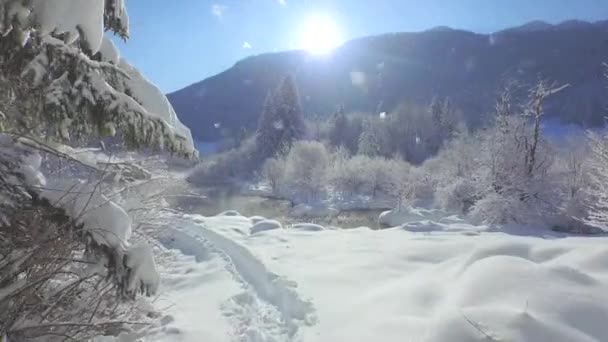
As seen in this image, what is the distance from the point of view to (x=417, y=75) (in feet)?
538

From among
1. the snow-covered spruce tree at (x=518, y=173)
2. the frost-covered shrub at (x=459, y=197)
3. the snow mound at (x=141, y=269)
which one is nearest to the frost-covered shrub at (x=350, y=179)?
the frost-covered shrub at (x=459, y=197)

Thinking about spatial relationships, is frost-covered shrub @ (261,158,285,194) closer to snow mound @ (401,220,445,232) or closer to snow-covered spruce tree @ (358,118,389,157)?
snow-covered spruce tree @ (358,118,389,157)

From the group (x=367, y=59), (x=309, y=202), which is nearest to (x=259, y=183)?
(x=309, y=202)

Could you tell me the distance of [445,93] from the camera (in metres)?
144

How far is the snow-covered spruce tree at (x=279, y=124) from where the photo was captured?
58.7 metres

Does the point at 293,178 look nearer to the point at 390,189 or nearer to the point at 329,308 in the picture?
the point at 390,189

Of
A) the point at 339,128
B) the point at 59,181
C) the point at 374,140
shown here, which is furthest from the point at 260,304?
the point at 339,128

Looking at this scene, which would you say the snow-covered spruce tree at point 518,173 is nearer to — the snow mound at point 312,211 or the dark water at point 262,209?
the dark water at point 262,209

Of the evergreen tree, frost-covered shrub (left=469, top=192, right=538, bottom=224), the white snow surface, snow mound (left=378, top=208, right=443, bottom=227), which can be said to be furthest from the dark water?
the evergreen tree

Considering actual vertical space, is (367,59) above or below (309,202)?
above

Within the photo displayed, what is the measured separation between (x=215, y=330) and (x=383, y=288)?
3341 mm

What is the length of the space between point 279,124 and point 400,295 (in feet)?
176

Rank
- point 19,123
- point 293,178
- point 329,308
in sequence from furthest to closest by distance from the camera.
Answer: point 293,178, point 329,308, point 19,123

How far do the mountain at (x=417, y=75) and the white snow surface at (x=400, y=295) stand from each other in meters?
111
